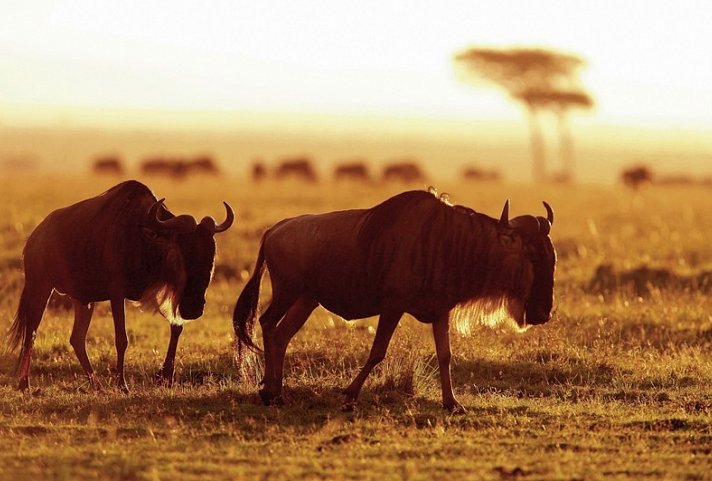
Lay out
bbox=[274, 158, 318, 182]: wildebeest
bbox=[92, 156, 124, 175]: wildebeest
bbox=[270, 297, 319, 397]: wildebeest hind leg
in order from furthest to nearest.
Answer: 1. bbox=[92, 156, 124, 175]: wildebeest
2. bbox=[274, 158, 318, 182]: wildebeest
3. bbox=[270, 297, 319, 397]: wildebeest hind leg

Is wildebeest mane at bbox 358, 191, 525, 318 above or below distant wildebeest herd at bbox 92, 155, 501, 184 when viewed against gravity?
below

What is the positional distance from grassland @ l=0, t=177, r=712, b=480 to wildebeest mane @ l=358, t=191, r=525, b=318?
2.78ft

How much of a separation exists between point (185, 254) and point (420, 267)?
1.85 metres

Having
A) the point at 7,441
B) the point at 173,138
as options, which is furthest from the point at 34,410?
the point at 173,138

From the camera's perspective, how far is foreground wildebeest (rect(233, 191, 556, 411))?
30.4ft

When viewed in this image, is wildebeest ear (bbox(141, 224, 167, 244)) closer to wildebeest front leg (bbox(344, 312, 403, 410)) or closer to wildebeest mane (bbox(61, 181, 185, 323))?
wildebeest mane (bbox(61, 181, 185, 323))

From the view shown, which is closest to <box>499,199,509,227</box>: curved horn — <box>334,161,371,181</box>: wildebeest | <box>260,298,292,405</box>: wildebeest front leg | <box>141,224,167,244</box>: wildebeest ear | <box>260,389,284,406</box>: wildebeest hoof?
<box>260,298,292,405</box>: wildebeest front leg

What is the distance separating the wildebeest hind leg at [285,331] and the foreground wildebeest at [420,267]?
1 centimetres

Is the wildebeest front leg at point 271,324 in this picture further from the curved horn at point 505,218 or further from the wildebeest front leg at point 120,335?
the curved horn at point 505,218

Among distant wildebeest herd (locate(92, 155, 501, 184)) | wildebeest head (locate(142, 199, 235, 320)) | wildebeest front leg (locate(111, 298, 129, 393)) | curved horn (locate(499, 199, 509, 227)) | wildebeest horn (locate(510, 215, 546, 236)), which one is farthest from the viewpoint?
distant wildebeest herd (locate(92, 155, 501, 184))

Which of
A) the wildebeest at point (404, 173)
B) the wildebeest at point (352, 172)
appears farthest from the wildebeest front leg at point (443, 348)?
the wildebeest at point (352, 172)

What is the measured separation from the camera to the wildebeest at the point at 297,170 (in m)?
49.9

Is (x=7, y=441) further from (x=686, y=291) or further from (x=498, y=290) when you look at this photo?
(x=686, y=291)

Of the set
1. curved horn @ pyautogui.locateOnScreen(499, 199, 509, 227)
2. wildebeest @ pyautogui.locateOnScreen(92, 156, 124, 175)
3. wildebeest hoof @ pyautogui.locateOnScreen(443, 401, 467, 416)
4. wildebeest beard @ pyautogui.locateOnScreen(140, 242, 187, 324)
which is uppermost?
wildebeest @ pyautogui.locateOnScreen(92, 156, 124, 175)
